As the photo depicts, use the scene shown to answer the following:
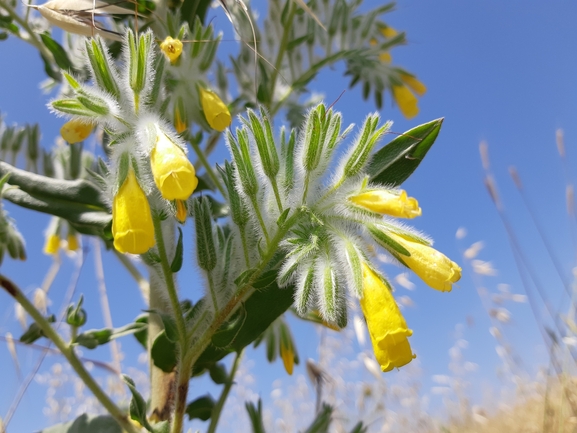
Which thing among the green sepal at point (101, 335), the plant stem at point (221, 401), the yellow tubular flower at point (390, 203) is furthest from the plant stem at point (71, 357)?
the yellow tubular flower at point (390, 203)

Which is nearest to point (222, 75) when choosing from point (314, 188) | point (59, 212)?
point (59, 212)

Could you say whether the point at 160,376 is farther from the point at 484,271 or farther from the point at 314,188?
the point at 484,271

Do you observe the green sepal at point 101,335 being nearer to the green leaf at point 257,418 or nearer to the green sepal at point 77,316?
the green sepal at point 77,316

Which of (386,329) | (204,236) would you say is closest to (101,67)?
(204,236)

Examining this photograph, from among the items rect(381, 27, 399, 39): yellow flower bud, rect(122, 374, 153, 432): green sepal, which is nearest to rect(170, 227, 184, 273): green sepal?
rect(122, 374, 153, 432): green sepal

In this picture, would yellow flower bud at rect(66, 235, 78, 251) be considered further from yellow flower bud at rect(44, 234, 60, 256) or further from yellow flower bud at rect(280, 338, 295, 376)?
yellow flower bud at rect(280, 338, 295, 376)
